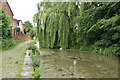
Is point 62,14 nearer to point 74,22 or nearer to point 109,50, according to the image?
point 74,22

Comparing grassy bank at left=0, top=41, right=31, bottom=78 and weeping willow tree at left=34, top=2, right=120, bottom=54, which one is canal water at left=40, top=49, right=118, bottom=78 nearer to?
grassy bank at left=0, top=41, right=31, bottom=78

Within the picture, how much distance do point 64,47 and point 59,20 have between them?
2.43 meters

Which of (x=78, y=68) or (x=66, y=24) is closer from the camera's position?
(x=78, y=68)

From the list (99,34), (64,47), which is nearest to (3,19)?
(64,47)

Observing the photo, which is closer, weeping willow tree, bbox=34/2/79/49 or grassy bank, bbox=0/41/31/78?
grassy bank, bbox=0/41/31/78

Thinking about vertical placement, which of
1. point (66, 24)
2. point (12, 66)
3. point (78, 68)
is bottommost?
point (78, 68)

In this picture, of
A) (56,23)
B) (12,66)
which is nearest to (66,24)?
(56,23)

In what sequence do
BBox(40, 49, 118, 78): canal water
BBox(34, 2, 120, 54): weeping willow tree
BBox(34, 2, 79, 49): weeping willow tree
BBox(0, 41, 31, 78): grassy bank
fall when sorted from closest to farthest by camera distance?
BBox(0, 41, 31, 78): grassy bank → BBox(40, 49, 118, 78): canal water → BBox(34, 2, 120, 54): weeping willow tree → BBox(34, 2, 79, 49): weeping willow tree

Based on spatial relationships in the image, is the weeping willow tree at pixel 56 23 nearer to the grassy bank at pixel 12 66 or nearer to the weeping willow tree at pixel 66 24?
the weeping willow tree at pixel 66 24

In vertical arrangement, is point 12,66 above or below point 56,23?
below

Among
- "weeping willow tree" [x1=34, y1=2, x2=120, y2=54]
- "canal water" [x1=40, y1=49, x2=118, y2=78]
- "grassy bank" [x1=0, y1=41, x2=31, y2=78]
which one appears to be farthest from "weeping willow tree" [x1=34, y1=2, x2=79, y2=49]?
"grassy bank" [x1=0, y1=41, x2=31, y2=78]

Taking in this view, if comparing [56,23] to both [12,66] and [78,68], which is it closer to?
[78,68]

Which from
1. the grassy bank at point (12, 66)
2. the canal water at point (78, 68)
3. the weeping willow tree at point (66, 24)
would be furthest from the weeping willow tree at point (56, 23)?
the grassy bank at point (12, 66)

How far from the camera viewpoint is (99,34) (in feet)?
36.7
